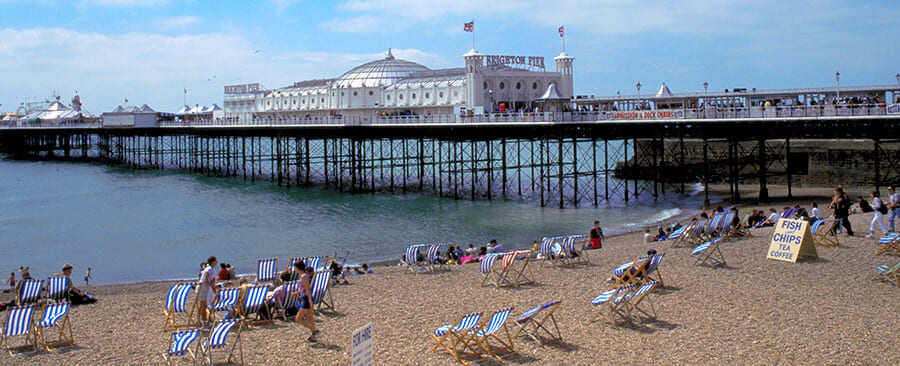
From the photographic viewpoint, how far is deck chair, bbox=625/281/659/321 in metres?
11.6

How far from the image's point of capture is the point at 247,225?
34.8 meters

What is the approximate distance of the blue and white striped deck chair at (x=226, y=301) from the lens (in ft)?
40.7

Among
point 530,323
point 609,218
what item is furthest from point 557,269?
point 609,218

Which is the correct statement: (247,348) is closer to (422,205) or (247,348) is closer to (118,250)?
(118,250)

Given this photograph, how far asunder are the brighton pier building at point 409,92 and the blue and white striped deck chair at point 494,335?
31.2 meters

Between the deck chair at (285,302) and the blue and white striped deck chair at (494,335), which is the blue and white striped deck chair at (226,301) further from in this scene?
the blue and white striped deck chair at (494,335)

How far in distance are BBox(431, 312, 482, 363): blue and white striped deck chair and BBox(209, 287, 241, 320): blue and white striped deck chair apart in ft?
12.4

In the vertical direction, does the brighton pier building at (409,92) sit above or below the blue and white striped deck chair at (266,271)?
above

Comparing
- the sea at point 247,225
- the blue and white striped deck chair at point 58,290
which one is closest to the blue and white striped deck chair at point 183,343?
the blue and white striped deck chair at point 58,290

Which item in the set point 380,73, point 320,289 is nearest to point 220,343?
point 320,289

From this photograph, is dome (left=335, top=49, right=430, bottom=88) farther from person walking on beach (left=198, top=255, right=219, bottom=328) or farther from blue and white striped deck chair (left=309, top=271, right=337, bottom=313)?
person walking on beach (left=198, top=255, right=219, bottom=328)

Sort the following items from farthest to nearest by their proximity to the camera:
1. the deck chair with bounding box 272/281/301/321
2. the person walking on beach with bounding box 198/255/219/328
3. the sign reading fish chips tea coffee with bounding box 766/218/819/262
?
the sign reading fish chips tea coffee with bounding box 766/218/819/262 → the deck chair with bounding box 272/281/301/321 → the person walking on beach with bounding box 198/255/219/328

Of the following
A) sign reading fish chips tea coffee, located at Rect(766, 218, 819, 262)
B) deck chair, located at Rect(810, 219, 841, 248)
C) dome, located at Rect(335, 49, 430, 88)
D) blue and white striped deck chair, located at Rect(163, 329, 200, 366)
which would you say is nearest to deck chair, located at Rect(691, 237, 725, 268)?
sign reading fish chips tea coffee, located at Rect(766, 218, 819, 262)

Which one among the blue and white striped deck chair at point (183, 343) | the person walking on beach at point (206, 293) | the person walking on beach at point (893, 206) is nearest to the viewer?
the blue and white striped deck chair at point (183, 343)
